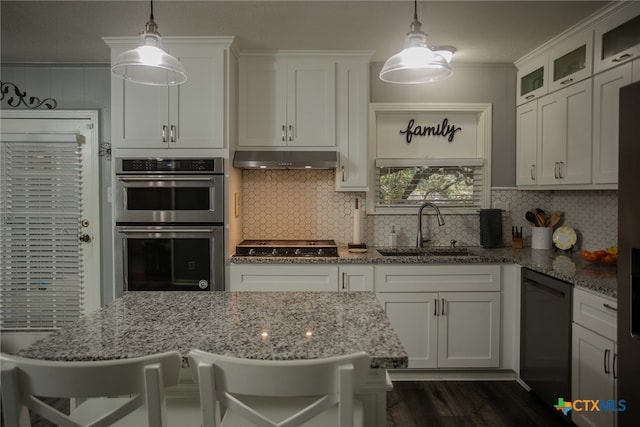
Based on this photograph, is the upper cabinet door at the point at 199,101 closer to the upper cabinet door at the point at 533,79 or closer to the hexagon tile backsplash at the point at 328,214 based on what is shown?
the hexagon tile backsplash at the point at 328,214

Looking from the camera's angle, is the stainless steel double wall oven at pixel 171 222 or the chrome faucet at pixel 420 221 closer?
the stainless steel double wall oven at pixel 171 222

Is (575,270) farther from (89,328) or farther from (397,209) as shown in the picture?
(89,328)

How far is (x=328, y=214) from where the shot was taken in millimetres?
3510

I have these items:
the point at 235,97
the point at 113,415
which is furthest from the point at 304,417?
the point at 235,97

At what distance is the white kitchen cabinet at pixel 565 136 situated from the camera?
2602mm

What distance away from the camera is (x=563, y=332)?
90.6 inches

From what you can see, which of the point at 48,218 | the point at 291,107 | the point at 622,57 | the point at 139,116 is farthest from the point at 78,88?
the point at 622,57

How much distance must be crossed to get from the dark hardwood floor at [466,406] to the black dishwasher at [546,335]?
0.11 metres

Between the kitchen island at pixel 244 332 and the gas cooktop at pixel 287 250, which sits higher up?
the gas cooktop at pixel 287 250

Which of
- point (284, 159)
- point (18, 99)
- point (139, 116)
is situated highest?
point (18, 99)

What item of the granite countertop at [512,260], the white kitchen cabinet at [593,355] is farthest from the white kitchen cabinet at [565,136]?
the white kitchen cabinet at [593,355]

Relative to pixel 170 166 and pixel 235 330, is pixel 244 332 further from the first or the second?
pixel 170 166

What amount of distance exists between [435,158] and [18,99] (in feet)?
12.0

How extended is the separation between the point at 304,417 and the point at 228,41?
8.83 ft
